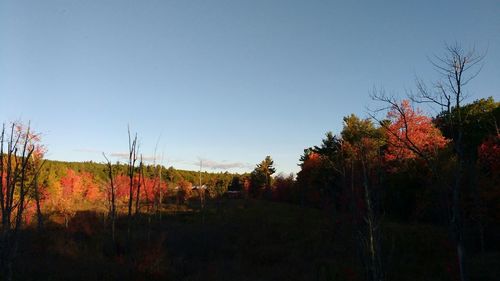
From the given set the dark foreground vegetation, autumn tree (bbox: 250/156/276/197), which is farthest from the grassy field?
autumn tree (bbox: 250/156/276/197)

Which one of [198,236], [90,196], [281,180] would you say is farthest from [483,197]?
[90,196]

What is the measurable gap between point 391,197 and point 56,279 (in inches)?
1088

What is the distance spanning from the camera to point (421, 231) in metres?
25.0

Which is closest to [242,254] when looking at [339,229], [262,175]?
[339,229]

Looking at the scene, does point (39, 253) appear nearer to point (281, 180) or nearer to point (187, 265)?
point (187, 265)

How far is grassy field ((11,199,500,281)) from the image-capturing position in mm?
15688

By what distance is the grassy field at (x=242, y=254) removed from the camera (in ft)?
51.5

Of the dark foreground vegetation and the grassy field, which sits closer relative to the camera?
the dark foreground vegetation

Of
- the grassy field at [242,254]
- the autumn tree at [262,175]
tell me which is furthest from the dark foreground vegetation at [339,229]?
the autumn tree at [262,175]

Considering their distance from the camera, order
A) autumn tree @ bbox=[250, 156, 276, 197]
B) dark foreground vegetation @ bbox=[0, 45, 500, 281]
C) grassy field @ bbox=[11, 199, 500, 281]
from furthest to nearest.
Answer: autumn tree @ bbox=[250, 156, 276, 197]
grassy field @ bbox=[11, 199, 500, 281]
dark foreground vegetation @ bbox=[0, 45, 500, 281]

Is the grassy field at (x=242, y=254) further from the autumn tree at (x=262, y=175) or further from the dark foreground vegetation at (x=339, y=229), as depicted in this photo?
the autumn tree at (x=262, y=175)

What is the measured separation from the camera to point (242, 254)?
22.3 m

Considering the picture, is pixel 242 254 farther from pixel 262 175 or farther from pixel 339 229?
pixel 262 175

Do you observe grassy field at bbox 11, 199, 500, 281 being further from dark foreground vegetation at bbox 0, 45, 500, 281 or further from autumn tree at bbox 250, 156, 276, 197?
autumn tree at bbox 250, 156, 276, 197
